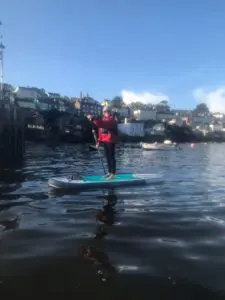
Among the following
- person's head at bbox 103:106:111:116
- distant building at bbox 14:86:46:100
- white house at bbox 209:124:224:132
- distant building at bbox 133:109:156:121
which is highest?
distant building at bbox 14:86:46:100

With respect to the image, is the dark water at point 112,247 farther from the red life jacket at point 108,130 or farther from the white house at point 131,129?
the white house at point 131,129

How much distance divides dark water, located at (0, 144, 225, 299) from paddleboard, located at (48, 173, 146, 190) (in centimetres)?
171

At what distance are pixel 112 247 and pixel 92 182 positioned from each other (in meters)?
6.67

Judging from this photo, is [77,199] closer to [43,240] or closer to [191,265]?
[43,240]

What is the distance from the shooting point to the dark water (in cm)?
422

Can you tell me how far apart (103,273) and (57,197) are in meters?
5.97

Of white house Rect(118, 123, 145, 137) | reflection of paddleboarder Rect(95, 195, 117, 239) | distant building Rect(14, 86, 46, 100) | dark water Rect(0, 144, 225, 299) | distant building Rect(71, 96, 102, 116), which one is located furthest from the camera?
distant building Rect(71, 96, 102, 116)

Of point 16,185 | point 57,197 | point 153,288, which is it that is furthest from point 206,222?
point 16,185

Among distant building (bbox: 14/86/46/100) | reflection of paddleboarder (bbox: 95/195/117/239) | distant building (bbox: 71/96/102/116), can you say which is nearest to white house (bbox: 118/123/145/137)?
distant building (bbox: 71/96/102/116)

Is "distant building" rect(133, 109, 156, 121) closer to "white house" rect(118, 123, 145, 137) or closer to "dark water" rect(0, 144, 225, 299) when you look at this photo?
"white house" rect(118, 123, 145, 137)

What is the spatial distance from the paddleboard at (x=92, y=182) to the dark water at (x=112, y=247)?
5.61 feet

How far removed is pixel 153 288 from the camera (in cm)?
422

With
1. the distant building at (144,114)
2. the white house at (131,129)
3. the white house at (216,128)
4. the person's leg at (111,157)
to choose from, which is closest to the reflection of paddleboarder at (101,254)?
the person's leg at (111,157)

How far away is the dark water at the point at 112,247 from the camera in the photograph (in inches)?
166
